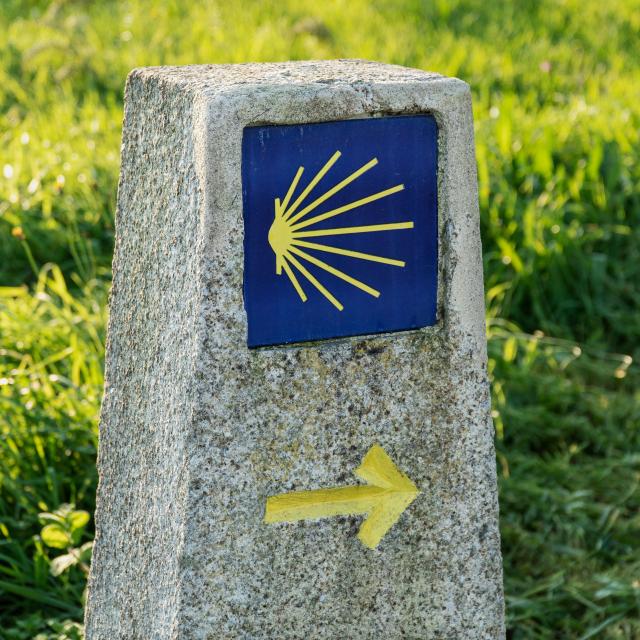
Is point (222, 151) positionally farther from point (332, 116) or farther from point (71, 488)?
point (71, 488)

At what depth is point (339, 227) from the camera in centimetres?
148

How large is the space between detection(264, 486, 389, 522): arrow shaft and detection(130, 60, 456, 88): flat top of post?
0.61 meters

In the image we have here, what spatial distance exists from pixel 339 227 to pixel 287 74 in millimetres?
255

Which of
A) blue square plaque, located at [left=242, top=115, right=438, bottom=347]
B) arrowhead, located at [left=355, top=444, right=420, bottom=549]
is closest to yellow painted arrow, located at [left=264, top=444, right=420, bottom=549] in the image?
arrowhead, located at [left=355, top=444, right=420, bottom=549]

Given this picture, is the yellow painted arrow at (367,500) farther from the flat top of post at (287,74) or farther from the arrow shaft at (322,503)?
the flat top of post at (287,74)

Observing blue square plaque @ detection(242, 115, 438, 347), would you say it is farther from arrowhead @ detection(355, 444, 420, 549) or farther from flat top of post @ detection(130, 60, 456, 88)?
arrowhead @ detection(355, 444, 420, 549)

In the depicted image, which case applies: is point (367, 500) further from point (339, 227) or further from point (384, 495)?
point (339, 227)

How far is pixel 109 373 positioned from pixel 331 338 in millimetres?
442

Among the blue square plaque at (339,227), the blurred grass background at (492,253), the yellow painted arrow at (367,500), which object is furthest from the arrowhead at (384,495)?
the blurred grass background at (492,253)

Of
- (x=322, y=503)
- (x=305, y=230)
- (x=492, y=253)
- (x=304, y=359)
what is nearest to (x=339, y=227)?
(x=305, y=230)

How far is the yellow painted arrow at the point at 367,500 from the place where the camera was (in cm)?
155

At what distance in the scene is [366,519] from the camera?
5.25 feet

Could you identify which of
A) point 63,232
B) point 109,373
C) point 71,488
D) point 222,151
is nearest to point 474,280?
point 222,151

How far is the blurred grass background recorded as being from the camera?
2.25 metres
